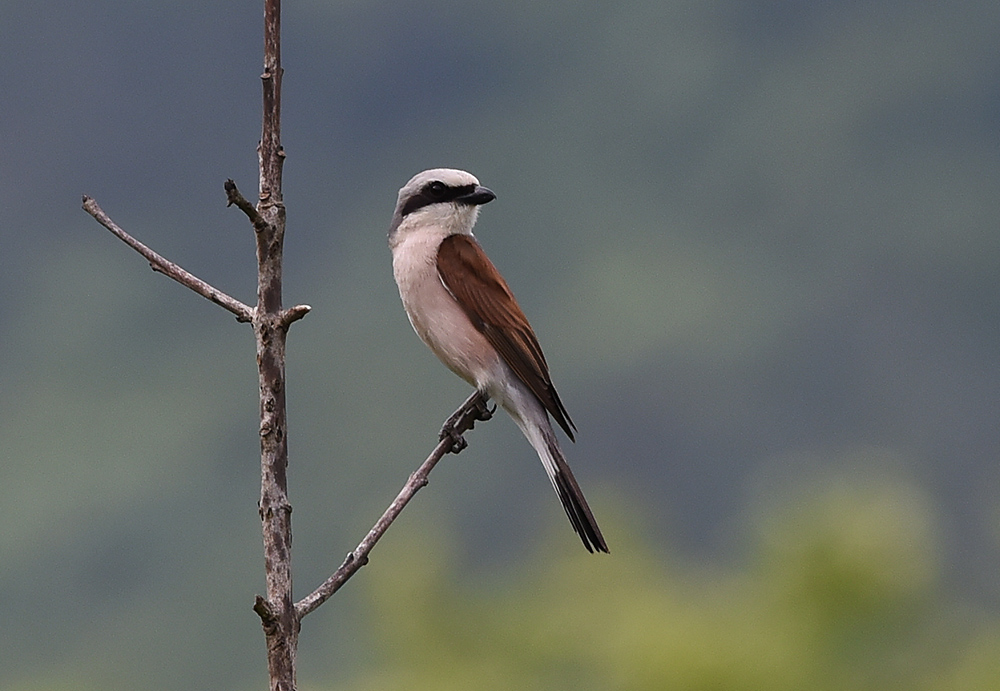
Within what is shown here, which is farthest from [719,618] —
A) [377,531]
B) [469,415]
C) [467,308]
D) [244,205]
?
[244,205]

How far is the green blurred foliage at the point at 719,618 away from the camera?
56.3 ft

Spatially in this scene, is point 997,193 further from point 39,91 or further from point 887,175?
point 39,91

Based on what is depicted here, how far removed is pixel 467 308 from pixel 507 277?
396 feet

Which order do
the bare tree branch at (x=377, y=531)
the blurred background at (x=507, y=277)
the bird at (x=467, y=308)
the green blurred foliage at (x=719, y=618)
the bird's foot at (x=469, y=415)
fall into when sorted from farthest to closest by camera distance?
the blurred background at (x=507, y=277)
the green blurred foliage at (x=719, y=618)
the bird at (x=467, y=308)
the bird's foot at (x=469, y=415)
the bare tree branch at (x=377, y=531)

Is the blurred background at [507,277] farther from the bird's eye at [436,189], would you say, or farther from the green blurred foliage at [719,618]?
the bird's eye at [436,189]

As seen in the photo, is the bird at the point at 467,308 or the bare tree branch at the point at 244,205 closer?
the bare tree branch at the point at 244,205

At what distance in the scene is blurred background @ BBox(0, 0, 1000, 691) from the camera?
86.8 metres

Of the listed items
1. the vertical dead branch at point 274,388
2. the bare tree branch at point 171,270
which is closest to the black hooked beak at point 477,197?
the bare tree branch at point 171,270

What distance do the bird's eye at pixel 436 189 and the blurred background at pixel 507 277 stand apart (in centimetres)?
1853

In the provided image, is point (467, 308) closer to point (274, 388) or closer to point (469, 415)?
point (469, 415)

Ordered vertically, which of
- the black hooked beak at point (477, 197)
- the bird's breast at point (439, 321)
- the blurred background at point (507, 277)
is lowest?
the bird's breast at point (439, 321)

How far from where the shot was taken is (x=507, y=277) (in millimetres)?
125500

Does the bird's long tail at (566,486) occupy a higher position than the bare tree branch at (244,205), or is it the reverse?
the bare tree branch at (244,205)

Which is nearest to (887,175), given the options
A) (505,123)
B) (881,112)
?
(881,112)
